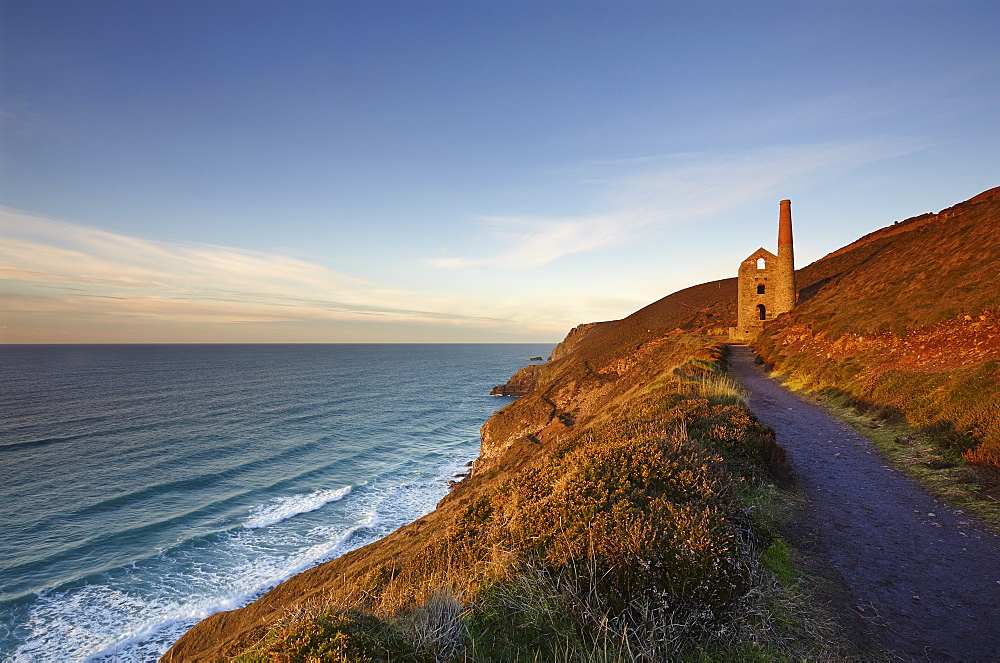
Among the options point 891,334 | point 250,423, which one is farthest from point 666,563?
point 250,423

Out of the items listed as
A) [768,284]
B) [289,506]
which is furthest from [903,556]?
[768,284]

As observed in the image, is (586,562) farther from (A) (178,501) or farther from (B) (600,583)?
(A) (178,501)

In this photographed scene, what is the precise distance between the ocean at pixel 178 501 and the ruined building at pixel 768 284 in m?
30.4

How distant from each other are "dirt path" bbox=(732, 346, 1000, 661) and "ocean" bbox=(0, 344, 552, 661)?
22397 mm

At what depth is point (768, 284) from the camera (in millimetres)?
39875

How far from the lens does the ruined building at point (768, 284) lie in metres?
39.5

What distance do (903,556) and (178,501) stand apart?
37602mm

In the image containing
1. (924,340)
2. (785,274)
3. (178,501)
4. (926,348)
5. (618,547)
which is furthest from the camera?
(785,274)

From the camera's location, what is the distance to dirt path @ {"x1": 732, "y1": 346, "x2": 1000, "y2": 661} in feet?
13.9

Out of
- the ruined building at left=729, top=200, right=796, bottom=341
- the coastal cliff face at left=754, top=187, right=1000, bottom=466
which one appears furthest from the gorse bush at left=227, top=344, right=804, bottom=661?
the ruined building at left=729, top=200, right=796, bottom=341

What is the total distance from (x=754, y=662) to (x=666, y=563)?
39.0 inches

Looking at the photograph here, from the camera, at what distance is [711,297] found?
67750 mm

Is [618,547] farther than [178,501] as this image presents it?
No

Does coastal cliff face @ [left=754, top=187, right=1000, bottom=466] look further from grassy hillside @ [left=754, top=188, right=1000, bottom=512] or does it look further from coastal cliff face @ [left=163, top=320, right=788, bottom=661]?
coastal cliff face @ [left=163, top=320, right=788, bottom=661]
